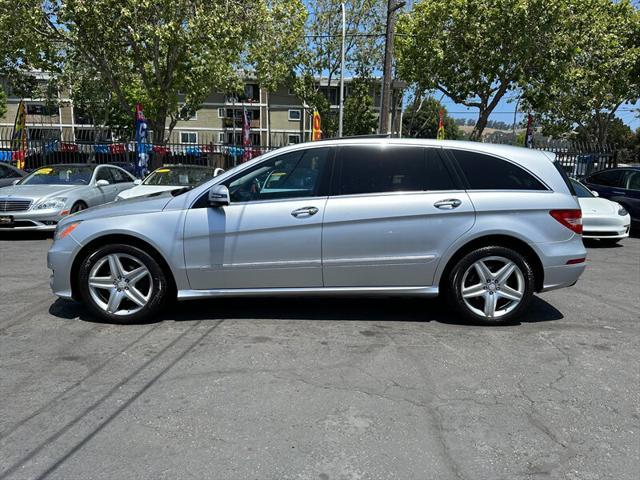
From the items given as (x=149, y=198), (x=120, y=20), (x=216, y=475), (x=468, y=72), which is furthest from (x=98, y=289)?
(x=468, y=72)

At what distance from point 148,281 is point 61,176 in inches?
295

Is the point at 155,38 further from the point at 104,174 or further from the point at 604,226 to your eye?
the point at 604,226

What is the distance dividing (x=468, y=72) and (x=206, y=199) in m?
18.1

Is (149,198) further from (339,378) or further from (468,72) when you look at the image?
(468,72)

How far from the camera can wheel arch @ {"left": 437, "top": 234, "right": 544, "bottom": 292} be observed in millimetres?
4816

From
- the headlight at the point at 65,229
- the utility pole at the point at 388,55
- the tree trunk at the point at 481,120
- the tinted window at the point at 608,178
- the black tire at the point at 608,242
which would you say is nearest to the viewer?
the headlight at the point at 65,229

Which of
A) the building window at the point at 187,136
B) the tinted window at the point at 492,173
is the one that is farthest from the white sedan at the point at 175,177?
the building window at the point at 187,136

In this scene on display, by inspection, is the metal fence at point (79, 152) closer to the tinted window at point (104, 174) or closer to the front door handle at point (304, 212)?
the tinted window at point (104, 174)

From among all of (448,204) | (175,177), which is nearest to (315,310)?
(448,204)

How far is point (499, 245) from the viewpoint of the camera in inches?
191

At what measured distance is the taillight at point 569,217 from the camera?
4.82 meters

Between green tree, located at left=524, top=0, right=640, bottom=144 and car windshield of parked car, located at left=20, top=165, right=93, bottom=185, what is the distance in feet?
53.7

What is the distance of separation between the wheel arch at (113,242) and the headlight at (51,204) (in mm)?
5394

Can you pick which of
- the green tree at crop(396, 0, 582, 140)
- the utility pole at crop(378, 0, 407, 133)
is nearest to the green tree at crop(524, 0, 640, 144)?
the green tree at crop(396, 0, 582, 140)
